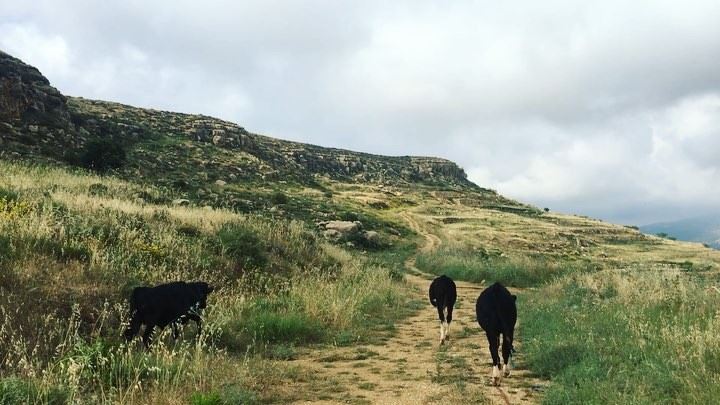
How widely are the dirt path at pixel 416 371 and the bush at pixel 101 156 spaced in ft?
107

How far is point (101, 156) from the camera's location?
38625 millimetres

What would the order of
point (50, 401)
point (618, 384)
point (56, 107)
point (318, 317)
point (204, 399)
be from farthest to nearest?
point (56, 107)
point (318, 317)
point (618, 384)
point (204, 399)
point (50, 401)

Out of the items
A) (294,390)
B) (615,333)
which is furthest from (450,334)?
(294,390)

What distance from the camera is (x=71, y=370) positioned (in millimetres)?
5328

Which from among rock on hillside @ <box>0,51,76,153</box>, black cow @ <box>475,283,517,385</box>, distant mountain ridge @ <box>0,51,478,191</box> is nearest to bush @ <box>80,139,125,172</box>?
distant mountain ridge @ <box>0,51,478,191</box>

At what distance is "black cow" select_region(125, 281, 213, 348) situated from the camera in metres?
8.22

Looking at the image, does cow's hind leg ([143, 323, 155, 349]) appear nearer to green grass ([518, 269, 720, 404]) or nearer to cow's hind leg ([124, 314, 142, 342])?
cow's hind leg ([124, 314, 142, 342])

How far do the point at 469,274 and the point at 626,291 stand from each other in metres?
13.3

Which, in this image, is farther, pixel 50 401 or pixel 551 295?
pixel 551 295

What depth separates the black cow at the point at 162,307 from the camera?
8219 millimetres

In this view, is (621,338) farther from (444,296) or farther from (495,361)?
(444,296)

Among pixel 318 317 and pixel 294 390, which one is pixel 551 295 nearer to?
pixel 318 317

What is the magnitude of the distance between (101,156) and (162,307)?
35072mm

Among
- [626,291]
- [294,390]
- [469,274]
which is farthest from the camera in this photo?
[469,274]
